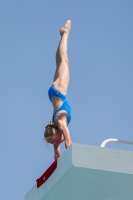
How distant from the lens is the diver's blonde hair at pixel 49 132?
966 cm

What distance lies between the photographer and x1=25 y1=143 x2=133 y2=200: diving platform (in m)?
7.90

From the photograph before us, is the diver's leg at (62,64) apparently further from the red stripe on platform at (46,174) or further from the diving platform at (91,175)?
the diving platform at (91,175)

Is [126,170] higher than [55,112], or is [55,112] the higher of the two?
[55,112]

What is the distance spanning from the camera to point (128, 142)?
29.7ft

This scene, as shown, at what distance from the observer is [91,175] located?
7961 mm

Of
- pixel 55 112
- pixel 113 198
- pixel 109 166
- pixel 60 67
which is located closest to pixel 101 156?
pixel 109 166

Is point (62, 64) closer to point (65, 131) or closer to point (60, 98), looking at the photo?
point (60, 98)

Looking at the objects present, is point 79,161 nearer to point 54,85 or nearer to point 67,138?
point 67,138

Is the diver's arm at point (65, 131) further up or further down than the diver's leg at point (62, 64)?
further down

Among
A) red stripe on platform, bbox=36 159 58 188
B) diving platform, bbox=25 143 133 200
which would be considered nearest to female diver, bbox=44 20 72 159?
red stripe on platform, bbox=36 159 58 188

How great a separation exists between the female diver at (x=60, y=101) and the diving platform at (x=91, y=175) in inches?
44.0

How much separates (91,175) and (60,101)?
8.81 feet

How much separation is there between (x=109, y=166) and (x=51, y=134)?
73.4 inches

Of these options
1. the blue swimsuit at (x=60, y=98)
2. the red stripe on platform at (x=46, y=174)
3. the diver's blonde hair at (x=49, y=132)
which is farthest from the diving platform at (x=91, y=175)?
the blue swimsuit at (x=60, y=98)
